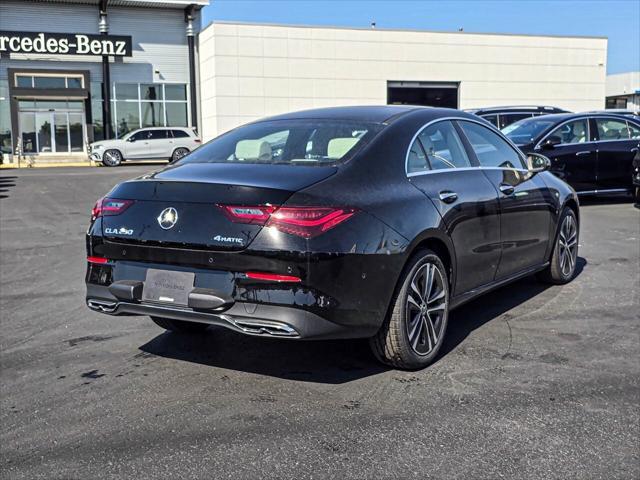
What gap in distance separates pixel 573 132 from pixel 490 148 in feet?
26.7

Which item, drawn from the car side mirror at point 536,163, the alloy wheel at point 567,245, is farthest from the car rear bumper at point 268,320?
the alloy wheel at point 567,245

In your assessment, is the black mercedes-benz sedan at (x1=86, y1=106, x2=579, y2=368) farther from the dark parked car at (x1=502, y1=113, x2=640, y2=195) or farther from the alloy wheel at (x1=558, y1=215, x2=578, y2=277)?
the dark parked car at (x1=502, y1=113, x2=640, y2=195)

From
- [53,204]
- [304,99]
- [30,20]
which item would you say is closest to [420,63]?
[304,99]

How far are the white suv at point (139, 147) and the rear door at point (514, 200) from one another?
87.6 feet

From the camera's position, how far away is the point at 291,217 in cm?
368

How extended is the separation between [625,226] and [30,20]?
34.5 metres

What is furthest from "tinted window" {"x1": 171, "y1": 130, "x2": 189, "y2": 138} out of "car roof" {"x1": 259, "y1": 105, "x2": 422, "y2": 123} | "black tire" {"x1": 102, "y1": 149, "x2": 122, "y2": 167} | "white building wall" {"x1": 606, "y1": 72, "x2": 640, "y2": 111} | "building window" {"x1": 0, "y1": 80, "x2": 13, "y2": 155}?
"white building wall" {"x1": 606, "y1": 72, "x2": 640, "y2": 111}

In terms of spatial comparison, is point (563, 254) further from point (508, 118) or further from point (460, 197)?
point (508, 118)

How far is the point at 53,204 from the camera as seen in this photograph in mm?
14844

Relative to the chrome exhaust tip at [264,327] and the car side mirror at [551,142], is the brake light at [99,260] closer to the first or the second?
the chrome exhaust tip at [264,327]

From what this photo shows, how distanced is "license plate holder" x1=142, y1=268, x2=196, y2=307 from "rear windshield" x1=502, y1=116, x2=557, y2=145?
998cm

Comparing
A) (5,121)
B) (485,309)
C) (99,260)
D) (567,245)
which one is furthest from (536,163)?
(5,121)

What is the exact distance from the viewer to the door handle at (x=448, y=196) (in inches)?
179

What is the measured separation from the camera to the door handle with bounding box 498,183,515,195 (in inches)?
210
